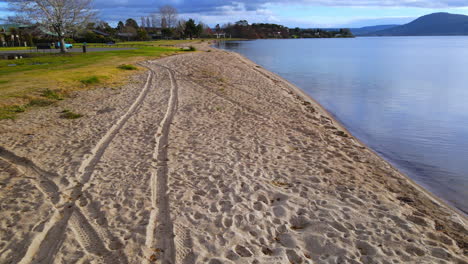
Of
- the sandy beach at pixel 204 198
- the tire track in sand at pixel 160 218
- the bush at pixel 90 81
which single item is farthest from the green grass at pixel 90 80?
the tire track in sand at pixel 160 218

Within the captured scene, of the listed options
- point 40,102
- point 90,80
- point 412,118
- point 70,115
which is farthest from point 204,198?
point 90,80

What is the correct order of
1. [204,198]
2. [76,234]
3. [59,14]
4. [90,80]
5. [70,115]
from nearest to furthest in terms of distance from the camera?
1. [76,234]
2. [204,198]
3. [70,115]
4. [90,80]
5. [59,14]

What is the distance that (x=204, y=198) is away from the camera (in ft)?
19.0

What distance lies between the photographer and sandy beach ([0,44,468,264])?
442cm

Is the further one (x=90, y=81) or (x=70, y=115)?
(x=90, y=81)

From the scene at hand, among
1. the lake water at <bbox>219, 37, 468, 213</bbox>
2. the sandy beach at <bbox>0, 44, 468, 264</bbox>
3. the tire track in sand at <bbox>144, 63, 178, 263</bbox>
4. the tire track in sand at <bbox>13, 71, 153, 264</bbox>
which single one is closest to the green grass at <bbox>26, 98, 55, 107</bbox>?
the sandy beach at <bbox>0, 44, 468, 264</bbox>

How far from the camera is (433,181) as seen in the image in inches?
326

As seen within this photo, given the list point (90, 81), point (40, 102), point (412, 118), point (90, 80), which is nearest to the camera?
point (40, 102)

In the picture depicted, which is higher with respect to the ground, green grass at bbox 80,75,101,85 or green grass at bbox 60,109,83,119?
green grass at bbox 80,75,101,85

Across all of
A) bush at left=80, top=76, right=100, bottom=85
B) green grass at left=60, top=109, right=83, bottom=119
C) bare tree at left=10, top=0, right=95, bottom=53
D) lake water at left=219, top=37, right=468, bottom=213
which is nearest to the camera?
lake water at left=219, top=37, right=468, bottom=213

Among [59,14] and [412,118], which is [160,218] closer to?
[412,118]

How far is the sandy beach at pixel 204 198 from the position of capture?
442 centimetres

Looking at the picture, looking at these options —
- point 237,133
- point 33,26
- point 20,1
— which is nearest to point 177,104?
point 237,133

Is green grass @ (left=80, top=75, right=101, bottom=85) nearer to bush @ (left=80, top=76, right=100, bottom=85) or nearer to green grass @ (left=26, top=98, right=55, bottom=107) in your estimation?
bush @ (left=80, top=76, right=100, bottom=85)
